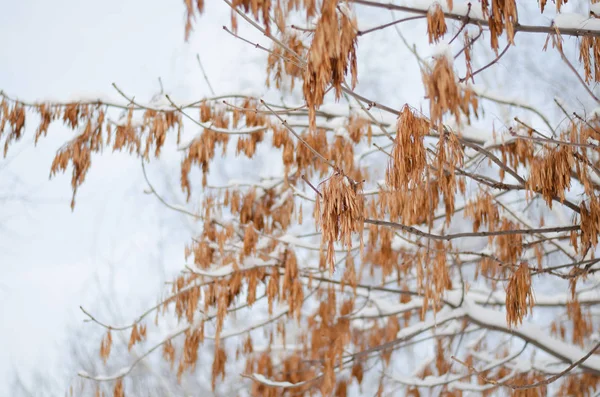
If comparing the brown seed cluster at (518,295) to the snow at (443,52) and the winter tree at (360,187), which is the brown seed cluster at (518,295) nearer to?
the winter tree at (360,187)

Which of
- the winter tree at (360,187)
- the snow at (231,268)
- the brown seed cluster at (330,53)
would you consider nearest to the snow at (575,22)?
the winter tree at (360,187)

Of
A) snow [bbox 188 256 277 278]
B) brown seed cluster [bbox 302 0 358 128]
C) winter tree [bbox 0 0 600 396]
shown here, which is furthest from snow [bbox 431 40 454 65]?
snow [bbox 188 256 277 278]

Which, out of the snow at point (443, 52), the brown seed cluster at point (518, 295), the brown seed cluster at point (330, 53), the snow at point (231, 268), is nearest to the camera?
the brown seed cluster at point (330, 53)

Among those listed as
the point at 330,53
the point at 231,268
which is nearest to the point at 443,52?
the point at 330,53

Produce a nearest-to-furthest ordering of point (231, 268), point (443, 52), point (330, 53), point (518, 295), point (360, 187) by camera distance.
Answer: point (330, 53) → point (443, 52) → point (360, 187) → point (518, 295) → point (231, 268)

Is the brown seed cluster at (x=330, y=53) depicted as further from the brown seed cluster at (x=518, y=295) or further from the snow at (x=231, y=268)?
the snow at (x=231, y=268)

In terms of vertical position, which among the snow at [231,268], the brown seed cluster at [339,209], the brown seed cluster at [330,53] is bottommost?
the snow at [231,268]

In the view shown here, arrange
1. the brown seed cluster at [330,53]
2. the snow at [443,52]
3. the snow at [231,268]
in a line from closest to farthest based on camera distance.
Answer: the brown seed cluster at [330,53], the snow at [443,52], the snow at [231,268]

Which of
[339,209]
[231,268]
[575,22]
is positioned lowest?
[231,268]

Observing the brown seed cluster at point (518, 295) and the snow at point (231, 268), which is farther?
the snow at point (231, 268)

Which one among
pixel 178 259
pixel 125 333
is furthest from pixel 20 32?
pixel 125 333

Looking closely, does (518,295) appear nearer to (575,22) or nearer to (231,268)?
(575,22)

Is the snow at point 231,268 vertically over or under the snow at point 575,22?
under

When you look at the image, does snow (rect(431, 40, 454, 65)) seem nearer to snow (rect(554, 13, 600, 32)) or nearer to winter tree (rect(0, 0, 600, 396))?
winter tree (rect(0, 0, 600, 396))
